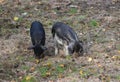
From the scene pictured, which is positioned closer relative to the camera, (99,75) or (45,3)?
(99,75)

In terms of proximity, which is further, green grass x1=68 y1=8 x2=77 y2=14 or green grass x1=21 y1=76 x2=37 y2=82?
green grass x1=68 y1=8 x2=77 y2=14

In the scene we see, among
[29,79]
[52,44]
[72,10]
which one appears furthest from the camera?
[72,10]

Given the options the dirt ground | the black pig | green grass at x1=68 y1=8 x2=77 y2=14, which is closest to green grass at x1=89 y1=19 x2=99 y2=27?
the dirt ground

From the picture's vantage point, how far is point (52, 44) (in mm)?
10977

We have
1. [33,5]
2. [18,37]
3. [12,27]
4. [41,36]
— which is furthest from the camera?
[33,5]

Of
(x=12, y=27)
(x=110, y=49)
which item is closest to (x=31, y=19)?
(x=12, y=27)

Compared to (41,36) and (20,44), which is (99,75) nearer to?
(41,36)

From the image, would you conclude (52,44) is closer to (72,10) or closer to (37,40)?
(37,40)

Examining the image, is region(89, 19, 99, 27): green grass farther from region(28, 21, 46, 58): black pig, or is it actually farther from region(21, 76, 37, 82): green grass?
region(21, 76, 37, 82): green grass

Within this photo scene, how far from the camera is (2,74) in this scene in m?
8.95

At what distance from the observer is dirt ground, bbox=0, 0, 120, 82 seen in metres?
8.91

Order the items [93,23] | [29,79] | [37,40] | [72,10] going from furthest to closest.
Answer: [72,10]
[93,23]
[37,40]
[29,79]

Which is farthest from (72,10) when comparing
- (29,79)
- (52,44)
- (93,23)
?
(29,79)

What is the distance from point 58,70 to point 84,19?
12.7 feet
